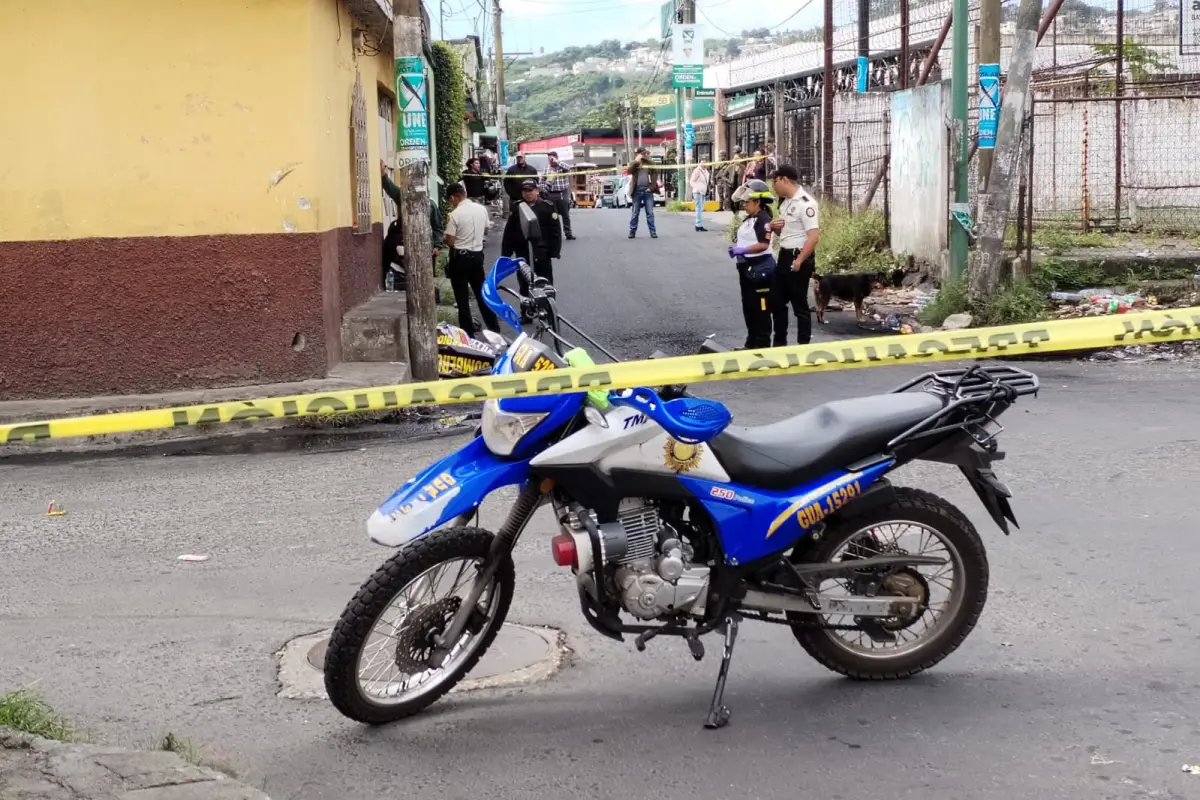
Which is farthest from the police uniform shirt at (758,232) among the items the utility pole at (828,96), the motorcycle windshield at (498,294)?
the utility pole at (828,96)

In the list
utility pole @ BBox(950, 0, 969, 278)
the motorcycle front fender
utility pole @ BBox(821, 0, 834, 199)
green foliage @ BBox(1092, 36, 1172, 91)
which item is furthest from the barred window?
green foliage @ BBox(1092, 36, 1172, 91)

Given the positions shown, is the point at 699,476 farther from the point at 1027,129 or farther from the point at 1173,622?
the point at 1027,129

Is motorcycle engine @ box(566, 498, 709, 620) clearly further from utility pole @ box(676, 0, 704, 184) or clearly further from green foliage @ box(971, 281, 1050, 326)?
utility pole @ box(676, 0, 704, 184)

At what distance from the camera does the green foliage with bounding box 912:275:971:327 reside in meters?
13.8

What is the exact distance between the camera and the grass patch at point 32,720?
4078mm

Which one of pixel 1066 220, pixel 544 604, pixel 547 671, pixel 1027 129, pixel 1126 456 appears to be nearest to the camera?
pixel 547 671

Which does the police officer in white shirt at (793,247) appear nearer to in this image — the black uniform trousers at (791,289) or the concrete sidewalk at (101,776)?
the black uniform trousers at (791,289)

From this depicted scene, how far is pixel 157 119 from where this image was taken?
34.9 feet

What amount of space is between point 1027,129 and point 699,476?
35.3 ft

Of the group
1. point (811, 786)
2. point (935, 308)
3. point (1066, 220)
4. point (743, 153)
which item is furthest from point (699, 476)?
point (743, 153)

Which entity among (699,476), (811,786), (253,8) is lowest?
(811,786)

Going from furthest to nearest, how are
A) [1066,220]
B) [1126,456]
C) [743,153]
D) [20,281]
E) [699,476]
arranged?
[743,153] < [1066,220] < [20,281] < [1126,456] < [699,476]

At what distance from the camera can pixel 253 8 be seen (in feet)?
35.2

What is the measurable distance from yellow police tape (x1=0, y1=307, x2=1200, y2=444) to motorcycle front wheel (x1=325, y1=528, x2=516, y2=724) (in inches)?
18.8
